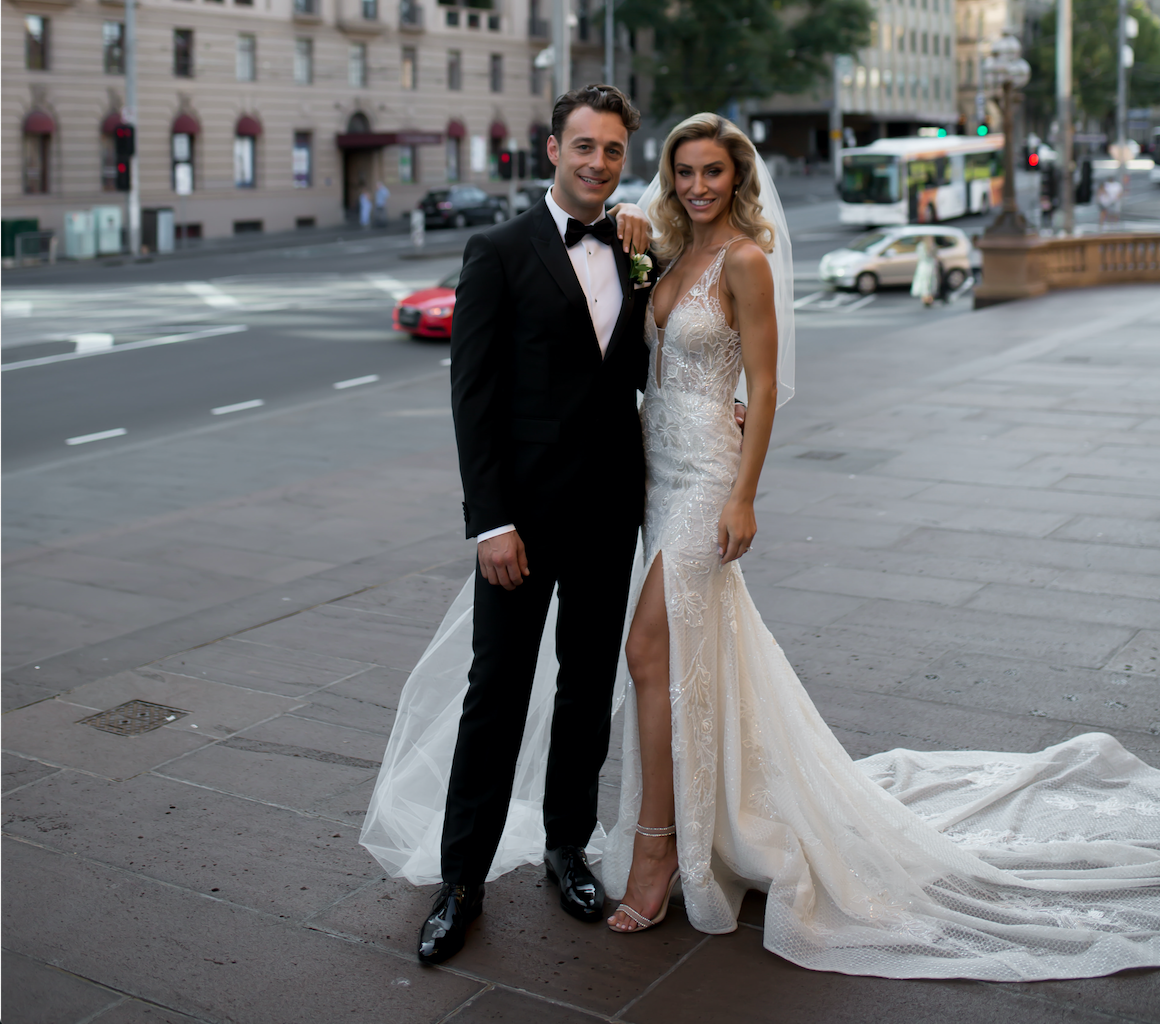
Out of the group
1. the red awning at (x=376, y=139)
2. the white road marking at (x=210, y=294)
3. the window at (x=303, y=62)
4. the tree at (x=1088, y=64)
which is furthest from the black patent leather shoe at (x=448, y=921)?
the tree at (x=1088, y=64)

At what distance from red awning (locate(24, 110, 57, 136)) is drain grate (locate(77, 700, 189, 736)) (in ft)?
128

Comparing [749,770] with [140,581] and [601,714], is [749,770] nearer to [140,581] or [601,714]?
[601,714]

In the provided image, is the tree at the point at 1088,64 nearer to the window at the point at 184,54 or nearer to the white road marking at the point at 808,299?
the window at the point at 184,54

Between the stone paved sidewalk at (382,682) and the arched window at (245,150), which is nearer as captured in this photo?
the stone paved sidewalk at (382,682)

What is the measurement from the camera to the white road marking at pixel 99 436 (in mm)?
13703

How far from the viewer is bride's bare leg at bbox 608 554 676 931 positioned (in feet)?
12.3

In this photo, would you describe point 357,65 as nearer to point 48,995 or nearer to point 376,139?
point 376,139

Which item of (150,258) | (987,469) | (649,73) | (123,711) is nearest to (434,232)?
(150,258)

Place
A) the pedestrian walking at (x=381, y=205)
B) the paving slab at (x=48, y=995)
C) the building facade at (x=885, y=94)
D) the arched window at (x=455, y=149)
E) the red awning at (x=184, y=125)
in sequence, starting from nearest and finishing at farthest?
the paving slab at (x=48, y=995), the red awning at (x=184, y=125), the pedestrian walking at (x=381, y=205), the arched window at (x=455, y=149), the building facade at (x=885, y=94)

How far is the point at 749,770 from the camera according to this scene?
3777 millimetres

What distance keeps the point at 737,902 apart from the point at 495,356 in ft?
5.20

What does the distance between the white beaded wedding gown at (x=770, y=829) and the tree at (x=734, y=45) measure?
65.4 metres

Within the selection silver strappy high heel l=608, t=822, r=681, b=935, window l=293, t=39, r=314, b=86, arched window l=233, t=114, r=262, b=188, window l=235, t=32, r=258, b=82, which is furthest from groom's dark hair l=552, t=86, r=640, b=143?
window l=293, t=39, r=314, b=86

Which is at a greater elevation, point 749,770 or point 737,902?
point 749,770
